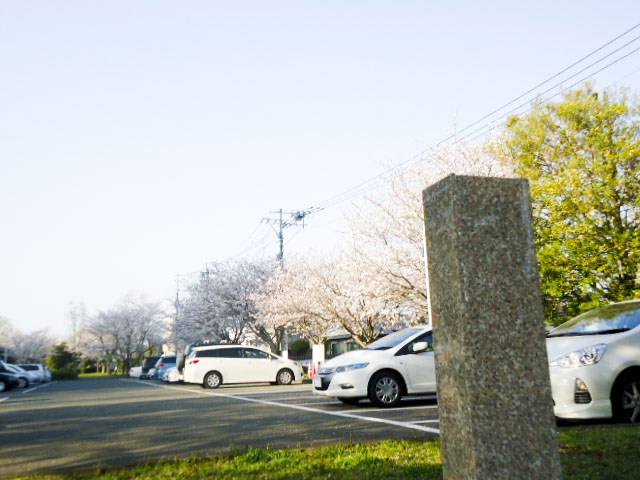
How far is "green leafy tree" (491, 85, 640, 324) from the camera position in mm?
17031

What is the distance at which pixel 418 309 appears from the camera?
2588cm

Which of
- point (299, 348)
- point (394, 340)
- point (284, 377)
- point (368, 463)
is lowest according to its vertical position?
point (368, 463)

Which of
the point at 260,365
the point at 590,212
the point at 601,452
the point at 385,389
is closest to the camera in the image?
the point at 601,452

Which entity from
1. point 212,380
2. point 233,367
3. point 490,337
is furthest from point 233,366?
point 490,337

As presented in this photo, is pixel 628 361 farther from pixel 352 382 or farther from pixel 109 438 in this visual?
pixel 109 438

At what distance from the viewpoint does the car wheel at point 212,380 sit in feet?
72.0

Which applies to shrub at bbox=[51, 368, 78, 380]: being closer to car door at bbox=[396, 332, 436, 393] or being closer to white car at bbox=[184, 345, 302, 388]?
white car at bbox=[184, 345, 302, 388]

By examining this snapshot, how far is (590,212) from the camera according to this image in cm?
1750

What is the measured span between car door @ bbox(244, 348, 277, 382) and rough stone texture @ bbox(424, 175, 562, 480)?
67.3ft

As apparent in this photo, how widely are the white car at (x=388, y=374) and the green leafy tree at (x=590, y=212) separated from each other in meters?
7.65

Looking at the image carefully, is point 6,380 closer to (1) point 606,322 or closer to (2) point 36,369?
(2) point 36,369

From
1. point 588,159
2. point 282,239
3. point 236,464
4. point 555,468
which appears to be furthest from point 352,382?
point 282,239

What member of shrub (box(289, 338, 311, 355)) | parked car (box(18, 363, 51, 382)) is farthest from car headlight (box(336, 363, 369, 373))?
shrub (box(289, 338, 311, 355))

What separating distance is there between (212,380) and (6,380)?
12.4 meters
